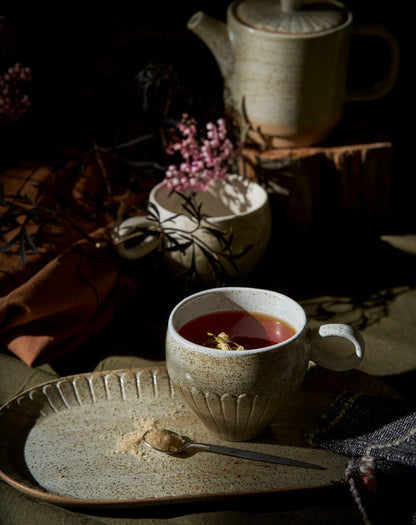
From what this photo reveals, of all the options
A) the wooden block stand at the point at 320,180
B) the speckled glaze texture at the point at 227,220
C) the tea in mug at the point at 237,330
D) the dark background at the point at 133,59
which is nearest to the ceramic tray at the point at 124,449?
the tea in mug at the point at 237,330

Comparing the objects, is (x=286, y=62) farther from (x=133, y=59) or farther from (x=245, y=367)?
(x=245, y=367)

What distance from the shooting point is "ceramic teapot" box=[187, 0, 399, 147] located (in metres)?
1.09

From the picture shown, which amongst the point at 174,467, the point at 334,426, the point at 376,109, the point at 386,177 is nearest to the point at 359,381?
the point at 334,426

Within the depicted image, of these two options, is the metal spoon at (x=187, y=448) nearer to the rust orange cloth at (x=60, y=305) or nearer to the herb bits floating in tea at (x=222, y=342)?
the herb bits floating in tea at (x=222, y=342)

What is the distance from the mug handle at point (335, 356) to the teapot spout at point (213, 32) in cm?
68

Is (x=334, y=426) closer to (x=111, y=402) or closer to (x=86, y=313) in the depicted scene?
(x=111, y=402)

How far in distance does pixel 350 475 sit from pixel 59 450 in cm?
31

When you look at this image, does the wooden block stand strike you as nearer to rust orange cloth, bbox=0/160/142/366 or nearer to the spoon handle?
rust orange cloth, bbox=0/160/142/366

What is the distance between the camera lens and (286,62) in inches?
43.1

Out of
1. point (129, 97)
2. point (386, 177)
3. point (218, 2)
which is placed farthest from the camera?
point (218, 2)

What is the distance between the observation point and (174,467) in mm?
662

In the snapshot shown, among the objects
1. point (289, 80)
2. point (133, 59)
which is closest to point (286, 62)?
point (289, 80)

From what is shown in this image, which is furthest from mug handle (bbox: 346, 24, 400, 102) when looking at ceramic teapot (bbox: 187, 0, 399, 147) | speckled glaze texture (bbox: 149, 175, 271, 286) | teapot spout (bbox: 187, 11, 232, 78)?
speckled glaze texture (bbox: 149, 175, 271, 286)

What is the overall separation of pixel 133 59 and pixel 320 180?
54 centimetres
